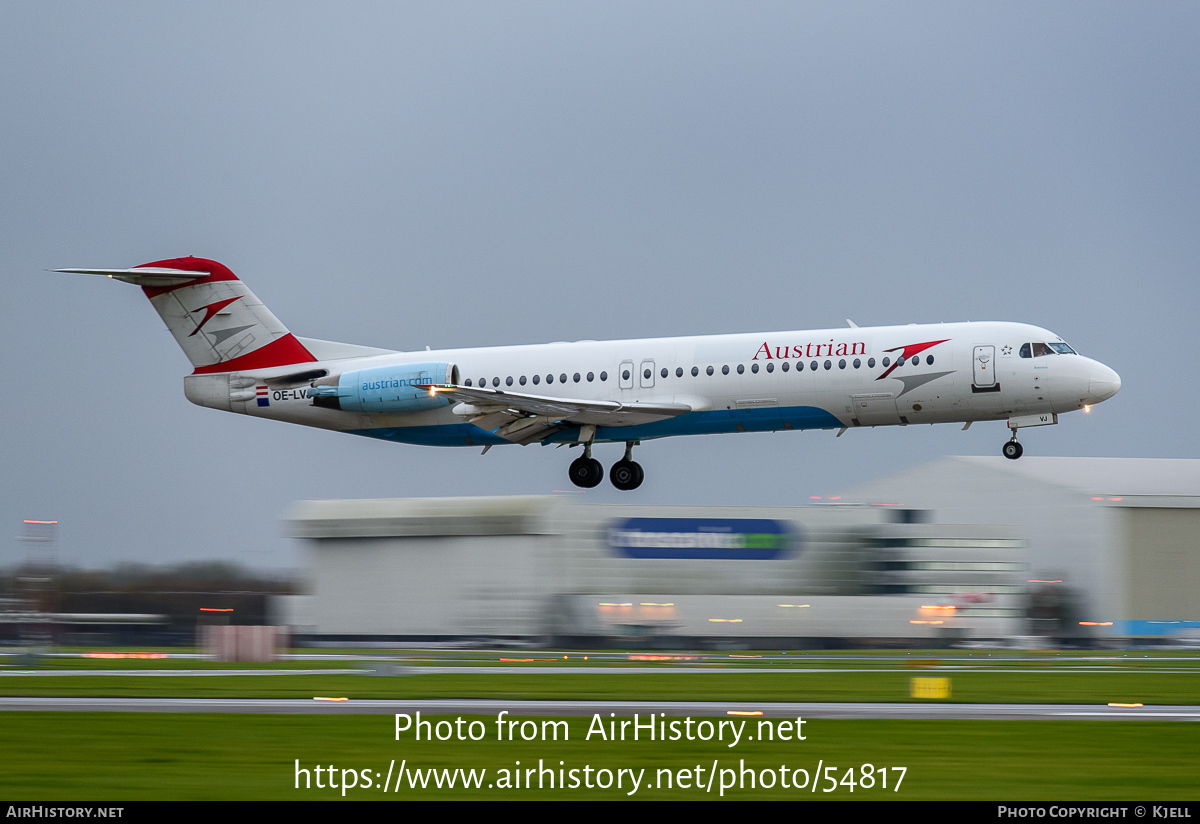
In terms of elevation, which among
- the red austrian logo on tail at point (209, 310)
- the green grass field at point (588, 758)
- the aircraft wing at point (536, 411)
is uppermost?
the red austrian logo on tail at point (209, 310)

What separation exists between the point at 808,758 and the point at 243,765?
21.4 feet

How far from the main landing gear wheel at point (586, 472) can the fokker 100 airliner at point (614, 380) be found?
0.04 meters

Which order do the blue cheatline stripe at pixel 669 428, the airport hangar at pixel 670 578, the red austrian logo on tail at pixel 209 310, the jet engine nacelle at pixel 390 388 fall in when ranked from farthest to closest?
the airport hangar at pixel 670 578
the red austrian logo on tail at pixel 209 310
the jet engine nacelle at pixel 390 388
the blue cheatline stripe at pixel 669 428

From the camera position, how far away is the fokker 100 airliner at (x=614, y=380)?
3139 cm

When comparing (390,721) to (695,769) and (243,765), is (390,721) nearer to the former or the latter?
(243,765)

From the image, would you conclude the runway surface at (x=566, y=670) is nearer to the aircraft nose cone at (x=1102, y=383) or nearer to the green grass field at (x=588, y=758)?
the aircraft nose cone at (x=1102, y=383)

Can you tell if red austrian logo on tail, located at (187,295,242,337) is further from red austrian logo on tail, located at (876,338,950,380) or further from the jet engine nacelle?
red austrian logo on tail, located at (876,338,950,380)

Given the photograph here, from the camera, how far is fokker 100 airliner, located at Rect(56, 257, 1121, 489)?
31.4 meters

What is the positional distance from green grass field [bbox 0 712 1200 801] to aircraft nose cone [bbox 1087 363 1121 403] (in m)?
11.9

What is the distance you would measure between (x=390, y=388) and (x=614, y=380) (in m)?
5.88

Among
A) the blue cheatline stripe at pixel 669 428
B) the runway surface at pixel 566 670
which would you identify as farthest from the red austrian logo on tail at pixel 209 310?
the runway surface at pixel 566 670

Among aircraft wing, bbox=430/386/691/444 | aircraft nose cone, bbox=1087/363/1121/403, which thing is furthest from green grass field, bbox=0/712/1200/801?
aircraft wing, bbox=430/386/691/444

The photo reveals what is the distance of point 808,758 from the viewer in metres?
16.5

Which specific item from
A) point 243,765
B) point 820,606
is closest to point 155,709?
point 243,765
